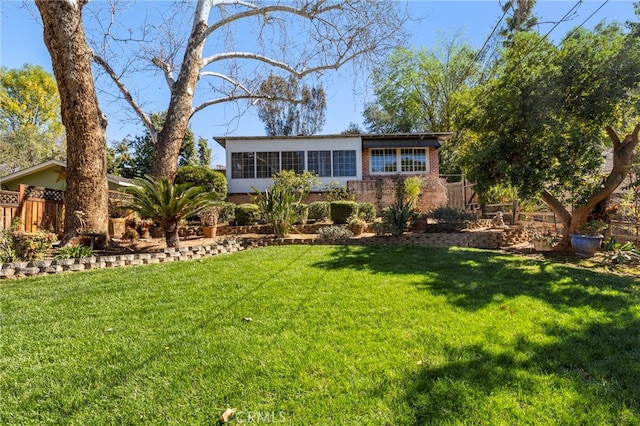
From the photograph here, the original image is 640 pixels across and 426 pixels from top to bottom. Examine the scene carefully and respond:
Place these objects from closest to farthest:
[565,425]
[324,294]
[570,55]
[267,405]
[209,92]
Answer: [565,425], [267,405], [324,294], [570,55], [209,92]

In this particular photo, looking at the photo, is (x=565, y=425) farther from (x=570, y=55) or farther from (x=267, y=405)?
(x=570, y=55)

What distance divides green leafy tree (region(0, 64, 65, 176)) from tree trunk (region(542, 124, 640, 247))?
29.8 meters

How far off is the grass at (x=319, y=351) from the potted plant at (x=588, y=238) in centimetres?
271

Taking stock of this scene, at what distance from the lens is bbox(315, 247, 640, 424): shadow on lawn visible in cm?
177

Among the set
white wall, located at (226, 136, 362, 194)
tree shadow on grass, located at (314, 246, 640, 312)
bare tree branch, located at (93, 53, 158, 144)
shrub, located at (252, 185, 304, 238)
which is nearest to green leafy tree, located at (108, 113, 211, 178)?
white wall, located at (226, 136, 362, 194)

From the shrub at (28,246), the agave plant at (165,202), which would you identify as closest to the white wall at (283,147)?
the agave plant at (165,202)

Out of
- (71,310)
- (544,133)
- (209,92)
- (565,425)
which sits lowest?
(565,425)

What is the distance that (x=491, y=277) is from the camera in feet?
15.3

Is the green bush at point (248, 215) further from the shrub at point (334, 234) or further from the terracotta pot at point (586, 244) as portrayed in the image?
the terracotta pot at point (586, 244)

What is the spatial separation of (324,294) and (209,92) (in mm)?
10294

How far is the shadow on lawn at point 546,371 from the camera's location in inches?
69.5

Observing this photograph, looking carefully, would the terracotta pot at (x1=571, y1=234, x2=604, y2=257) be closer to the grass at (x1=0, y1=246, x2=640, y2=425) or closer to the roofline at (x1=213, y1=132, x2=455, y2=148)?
the grass at (x1=0, y1=246, x2=640, y2=425)

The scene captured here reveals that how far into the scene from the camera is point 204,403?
1813mm

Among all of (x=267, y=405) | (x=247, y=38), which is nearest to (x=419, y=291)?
(x=267, y=405)
